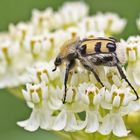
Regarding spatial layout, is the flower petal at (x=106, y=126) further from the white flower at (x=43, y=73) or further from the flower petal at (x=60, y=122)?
the white flower at (x=43, y=73)

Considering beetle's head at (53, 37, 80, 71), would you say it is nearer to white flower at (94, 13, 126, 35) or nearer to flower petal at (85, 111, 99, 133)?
flower petal at (85, 111, 99, 133)

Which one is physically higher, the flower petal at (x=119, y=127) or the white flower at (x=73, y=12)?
the white flower at (x=73, y=12)

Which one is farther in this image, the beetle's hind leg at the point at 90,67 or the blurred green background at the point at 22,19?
the blurred green background at the point at 22,19

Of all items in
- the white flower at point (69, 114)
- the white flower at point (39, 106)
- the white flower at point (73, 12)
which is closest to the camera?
the white flower at point (69, 114)

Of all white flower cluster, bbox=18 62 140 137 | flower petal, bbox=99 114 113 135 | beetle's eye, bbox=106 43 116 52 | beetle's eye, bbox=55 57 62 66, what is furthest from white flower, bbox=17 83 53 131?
beetle's eye, bbox=106 43 116 52

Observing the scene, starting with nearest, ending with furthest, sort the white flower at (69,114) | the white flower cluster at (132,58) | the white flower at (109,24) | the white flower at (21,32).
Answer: the white flower at (69,114)
the white flower cluster at (132,58)
the white flower at (21,32)
the white flower at (109,24)

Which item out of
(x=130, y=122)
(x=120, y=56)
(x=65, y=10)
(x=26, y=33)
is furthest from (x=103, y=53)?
(x=65, y=10)

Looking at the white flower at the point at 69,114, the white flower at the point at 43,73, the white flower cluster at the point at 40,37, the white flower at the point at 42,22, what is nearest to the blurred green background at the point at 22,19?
the white flower cluster at the point at 40,37

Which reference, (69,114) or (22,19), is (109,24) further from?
(22,19)
